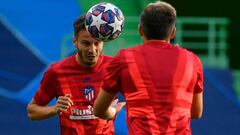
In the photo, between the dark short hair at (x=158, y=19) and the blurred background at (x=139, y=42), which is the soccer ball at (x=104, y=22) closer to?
the dark short hair at (x=158, y=19)

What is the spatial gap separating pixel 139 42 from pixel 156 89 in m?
5.25

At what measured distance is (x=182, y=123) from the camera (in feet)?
13.8

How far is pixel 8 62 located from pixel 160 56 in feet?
17.9

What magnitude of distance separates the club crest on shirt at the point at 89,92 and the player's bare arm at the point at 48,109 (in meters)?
0.31

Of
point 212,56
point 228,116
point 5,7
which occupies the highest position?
point 5,7

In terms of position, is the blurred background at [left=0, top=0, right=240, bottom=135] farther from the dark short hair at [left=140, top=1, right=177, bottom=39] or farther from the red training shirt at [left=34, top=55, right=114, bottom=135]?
the dark short hair at [left=140, top=1, right=177, bottom=39]

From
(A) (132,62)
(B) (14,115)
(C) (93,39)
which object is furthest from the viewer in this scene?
(B) (14,115)

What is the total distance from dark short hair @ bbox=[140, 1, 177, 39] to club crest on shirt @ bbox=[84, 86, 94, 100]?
1.38 metres

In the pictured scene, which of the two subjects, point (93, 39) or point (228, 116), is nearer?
point (93, 39)

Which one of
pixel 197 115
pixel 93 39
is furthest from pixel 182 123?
pixel 93 39

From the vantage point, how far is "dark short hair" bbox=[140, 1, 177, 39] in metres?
4.11

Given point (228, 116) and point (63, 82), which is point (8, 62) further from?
point (63, 82)

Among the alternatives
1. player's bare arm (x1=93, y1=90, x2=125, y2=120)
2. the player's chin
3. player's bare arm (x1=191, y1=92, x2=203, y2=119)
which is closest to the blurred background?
the player's chin

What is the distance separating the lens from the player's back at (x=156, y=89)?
4.16 metres
